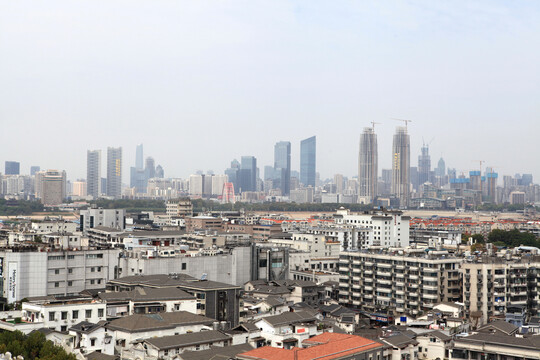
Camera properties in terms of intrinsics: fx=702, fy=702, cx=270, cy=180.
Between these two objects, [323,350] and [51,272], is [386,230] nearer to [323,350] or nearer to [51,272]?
[51,272]

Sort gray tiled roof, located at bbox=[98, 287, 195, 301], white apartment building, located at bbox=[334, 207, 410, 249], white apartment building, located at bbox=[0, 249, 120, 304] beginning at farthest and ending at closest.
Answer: white apartment building, located at bbox=[334, 207, 410, 249] < white apartment building, located at bbox=[0, 249, 120, 304] < gray tiled roof, located at bbox=[98, 287, 195, 301]

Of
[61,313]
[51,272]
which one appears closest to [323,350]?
[61,313]

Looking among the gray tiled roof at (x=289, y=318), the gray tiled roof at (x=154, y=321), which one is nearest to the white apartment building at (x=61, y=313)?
the gray tiled roof at (x=154, y=321)

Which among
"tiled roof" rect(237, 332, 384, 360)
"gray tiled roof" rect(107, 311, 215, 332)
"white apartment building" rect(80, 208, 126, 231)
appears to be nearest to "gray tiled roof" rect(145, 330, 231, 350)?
"gray tiled roof" rect(107, 311, 215, 332)

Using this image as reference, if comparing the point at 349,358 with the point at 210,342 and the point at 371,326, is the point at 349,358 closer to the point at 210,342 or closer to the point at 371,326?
the point at 210,342

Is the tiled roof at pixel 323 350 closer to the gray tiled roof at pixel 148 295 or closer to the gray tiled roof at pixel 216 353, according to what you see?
the gray tiled roof at pixel 216 353

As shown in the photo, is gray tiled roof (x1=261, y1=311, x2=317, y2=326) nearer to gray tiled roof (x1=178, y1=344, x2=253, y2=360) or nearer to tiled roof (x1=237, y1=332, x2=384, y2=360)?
tiled roof (x1=237, y1=332, x2=384, y2=360)

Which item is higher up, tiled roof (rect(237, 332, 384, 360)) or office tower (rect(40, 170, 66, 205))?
office tower (rect(40, 170, 66, 205))
